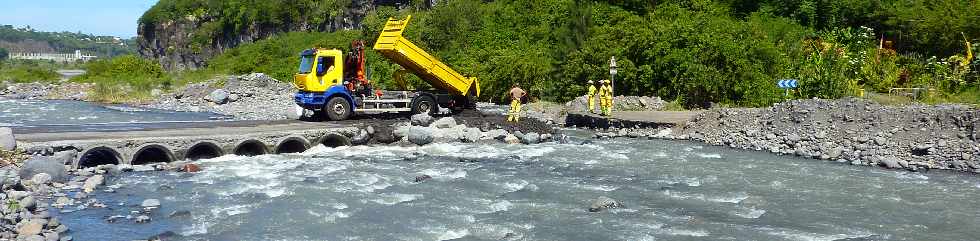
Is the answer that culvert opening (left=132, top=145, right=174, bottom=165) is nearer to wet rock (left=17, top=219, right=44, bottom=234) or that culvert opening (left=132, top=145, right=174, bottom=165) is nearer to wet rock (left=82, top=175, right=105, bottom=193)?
wet rock (left=82, top=175, right=105, bottom=193)

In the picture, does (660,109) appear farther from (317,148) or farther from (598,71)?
(317,148)

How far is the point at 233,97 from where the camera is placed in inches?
1674

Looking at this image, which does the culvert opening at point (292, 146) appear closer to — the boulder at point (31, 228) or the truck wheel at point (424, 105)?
the truck wheel at point (424, 105)

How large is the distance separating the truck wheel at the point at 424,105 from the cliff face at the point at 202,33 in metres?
73.3

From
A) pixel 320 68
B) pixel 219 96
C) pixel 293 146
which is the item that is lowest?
pixel 293 146

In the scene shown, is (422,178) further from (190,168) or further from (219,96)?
(219,96)

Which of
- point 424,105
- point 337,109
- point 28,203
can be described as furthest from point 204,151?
point 424,105

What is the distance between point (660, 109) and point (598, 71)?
5.08 meters

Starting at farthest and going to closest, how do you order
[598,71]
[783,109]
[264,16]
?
[264,16] → [598,71] → [783,109]

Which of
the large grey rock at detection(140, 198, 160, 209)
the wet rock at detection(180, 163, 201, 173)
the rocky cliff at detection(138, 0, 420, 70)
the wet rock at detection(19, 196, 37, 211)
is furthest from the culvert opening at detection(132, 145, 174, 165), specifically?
the rocky cliff at detection(138, 0, 420, 70)

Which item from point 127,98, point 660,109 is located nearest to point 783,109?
point 660,109

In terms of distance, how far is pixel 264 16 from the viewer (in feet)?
367

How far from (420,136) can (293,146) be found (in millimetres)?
3403

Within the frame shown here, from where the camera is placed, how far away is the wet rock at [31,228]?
31.4 feet
